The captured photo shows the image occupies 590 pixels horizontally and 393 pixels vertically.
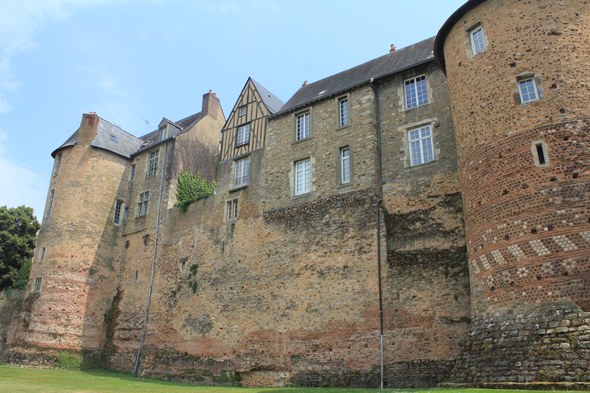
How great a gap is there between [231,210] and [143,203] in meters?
6.63

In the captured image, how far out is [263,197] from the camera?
1877 centimetres

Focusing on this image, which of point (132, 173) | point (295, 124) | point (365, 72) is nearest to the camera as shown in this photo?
point (365, 72)

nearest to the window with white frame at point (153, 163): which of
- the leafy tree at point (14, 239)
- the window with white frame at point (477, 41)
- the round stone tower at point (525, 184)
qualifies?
the leafy tree at point (14, 239)

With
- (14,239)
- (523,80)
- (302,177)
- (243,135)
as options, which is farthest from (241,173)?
(14,239)

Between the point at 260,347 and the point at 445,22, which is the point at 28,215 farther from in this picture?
the point at 445,22

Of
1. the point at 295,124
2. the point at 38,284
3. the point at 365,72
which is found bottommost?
the point at 38,284

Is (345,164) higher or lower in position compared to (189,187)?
lower

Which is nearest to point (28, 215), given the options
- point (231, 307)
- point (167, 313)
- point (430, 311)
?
point (167, 313)

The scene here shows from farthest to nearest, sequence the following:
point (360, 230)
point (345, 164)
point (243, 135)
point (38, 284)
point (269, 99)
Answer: point (269, 99), point (38, 284), point (243, 135), point (345, 164), point (360, 230)

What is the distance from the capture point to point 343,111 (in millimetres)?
17844

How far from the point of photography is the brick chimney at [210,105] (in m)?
26.9

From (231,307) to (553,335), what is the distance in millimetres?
11709

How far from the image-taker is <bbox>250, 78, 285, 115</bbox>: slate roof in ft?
70.1

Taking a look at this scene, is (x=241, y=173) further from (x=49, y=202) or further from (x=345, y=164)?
(x=49, y=202)
